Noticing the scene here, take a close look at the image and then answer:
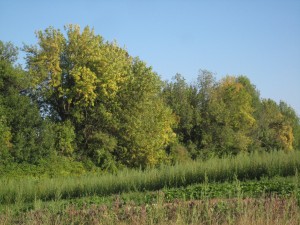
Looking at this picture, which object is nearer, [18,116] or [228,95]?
[18,116]

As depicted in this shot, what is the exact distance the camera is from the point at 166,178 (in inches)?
825

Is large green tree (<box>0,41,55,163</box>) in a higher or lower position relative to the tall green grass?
higher

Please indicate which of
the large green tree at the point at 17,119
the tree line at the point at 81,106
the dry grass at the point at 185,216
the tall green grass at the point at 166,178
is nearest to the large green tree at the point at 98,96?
the tree line at the point at 81,106

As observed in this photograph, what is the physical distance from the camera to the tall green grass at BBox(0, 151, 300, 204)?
20250 millimetres

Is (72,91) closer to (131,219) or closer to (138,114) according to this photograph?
(138,114)

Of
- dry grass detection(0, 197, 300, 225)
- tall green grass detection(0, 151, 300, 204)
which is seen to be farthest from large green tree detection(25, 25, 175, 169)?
dry grass detection(0, 197, 300, 225)

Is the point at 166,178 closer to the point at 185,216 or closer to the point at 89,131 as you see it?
the point at 185,216

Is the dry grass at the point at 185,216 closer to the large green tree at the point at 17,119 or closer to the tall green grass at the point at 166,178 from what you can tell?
the tall green grass at the point at 166,178

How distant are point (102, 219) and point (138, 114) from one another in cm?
3057

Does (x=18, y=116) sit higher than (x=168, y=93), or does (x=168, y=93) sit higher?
(x=168, y=93)

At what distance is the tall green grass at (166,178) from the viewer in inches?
797

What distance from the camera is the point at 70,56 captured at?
35.4m

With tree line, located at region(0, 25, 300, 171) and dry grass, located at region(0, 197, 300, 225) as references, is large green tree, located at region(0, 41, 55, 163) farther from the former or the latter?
dry grass, located at region(0, 197, 300, 225)

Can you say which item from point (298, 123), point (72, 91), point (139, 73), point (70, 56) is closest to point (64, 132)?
point (72, 91)
